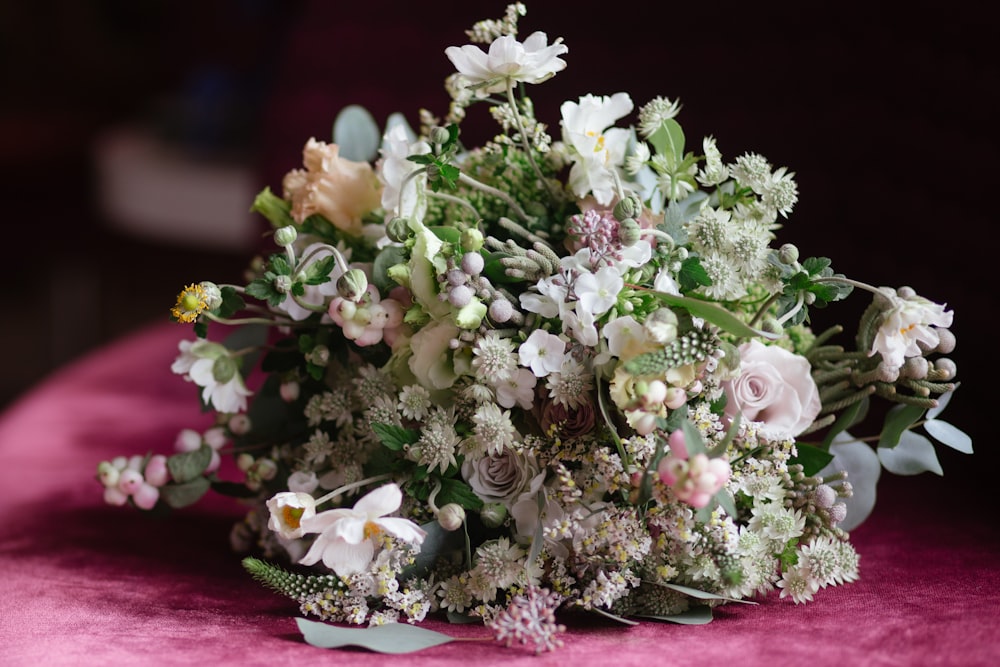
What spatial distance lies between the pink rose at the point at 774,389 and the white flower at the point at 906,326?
0.05m

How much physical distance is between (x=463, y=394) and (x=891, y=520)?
18.7 inches

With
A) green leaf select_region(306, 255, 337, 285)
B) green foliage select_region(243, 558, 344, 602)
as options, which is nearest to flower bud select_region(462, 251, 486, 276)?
green leaf select_region(306, 255, 337, 285)

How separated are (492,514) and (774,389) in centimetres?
20

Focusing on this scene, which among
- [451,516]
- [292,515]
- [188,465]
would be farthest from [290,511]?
[188,465]

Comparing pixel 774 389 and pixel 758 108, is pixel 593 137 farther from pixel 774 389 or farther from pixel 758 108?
pixel 758 108

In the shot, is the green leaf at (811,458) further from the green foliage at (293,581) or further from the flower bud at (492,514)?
the green foliage at (293,581)

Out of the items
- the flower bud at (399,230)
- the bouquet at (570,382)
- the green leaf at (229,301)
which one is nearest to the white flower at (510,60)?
the bouquet at (570,382)

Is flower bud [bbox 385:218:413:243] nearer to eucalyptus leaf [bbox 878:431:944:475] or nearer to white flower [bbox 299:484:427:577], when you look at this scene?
white flower [bbox 299:484:427:577]

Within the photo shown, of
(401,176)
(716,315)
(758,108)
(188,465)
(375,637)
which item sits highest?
(758,108)

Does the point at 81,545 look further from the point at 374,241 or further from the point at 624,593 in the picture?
the point at 624,593

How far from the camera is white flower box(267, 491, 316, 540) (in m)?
0.65

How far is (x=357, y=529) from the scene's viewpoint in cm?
62

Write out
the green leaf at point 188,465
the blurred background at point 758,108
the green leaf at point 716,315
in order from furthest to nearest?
the blurred background at point 758,108 → the green leaf at point 188,465 → the green leaf at point 716,315

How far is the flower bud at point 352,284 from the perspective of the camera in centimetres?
66
